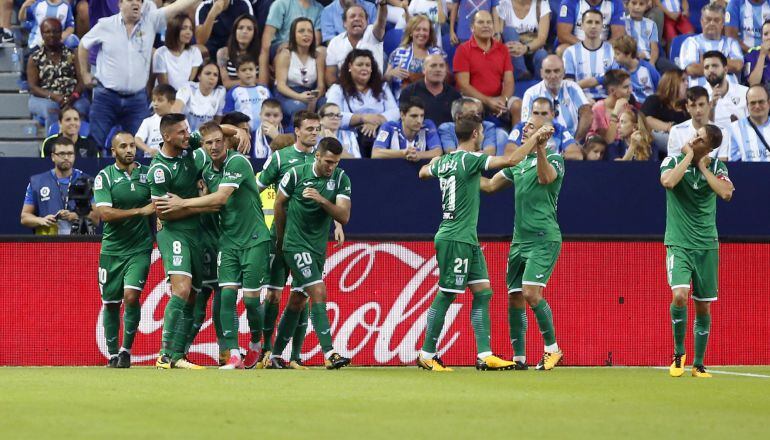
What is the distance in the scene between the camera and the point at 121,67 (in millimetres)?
16781

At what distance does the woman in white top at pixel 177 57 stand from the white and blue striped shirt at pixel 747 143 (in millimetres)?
6714

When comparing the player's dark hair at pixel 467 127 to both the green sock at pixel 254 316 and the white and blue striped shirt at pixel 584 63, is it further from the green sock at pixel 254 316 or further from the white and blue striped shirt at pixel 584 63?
the white and blue striped shirt at pixel 584 63

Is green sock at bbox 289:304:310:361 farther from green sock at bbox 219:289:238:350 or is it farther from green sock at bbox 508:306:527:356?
green sock at bbox 508:306:527:356

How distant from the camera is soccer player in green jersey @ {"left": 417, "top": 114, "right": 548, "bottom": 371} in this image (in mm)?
12414

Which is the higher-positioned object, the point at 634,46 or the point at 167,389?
the point at 634,46

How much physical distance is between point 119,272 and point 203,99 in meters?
4.09

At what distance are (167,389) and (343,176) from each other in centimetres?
335

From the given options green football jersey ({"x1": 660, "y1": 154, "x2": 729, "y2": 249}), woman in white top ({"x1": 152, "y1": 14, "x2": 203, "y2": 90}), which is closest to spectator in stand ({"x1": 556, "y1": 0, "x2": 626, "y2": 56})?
woman in white top ({"x1": 152, "y1": 14, "x2": 203, "y2": 90})

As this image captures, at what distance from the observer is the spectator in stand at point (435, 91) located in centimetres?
1648

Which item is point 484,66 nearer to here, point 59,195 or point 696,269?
point 59,195

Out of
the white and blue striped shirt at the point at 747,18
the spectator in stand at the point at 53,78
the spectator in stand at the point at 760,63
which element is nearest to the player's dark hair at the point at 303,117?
the spectator in stand at the point at 53,78

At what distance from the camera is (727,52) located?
61.6 feet

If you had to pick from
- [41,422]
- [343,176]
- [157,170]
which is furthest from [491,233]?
[41,422]

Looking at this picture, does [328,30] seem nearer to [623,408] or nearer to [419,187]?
[419,187]
